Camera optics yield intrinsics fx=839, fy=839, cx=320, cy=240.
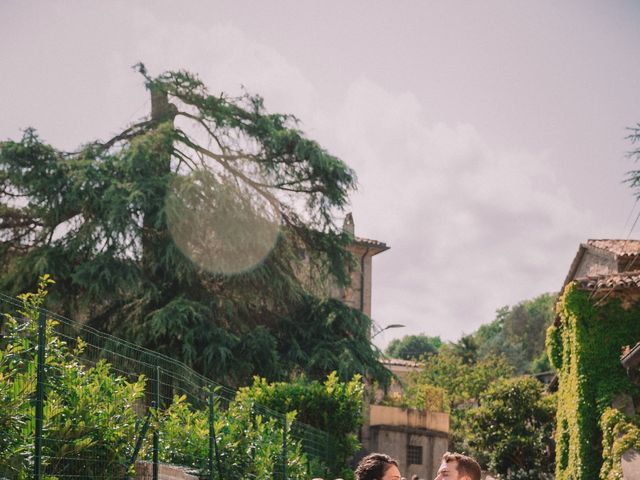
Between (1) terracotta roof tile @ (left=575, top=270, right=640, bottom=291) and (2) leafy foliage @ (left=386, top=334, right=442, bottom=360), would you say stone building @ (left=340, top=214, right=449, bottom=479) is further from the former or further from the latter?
(2) leafy foliage @ (left=386, top=334, right=442, bottom=360)

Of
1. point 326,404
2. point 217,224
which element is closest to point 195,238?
point 217,224

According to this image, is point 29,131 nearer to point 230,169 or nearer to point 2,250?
point 2,250

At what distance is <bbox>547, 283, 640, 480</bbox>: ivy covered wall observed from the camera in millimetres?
20188

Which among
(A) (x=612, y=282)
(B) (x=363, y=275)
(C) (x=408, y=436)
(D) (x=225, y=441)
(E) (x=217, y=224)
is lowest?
(C) (x=408, y=436)

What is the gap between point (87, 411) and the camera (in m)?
6.44

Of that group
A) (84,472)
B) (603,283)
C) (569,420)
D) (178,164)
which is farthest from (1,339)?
(178,164)

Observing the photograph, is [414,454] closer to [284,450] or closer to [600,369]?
[600,369]

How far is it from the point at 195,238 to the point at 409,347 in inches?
3131

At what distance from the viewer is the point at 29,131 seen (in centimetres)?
2423

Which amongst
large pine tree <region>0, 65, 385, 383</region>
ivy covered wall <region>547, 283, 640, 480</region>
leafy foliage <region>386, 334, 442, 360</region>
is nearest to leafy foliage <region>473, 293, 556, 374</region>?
leafy foliage <region>386, 334, 442, 360</region>

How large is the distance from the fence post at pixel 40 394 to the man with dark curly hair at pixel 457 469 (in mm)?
2613

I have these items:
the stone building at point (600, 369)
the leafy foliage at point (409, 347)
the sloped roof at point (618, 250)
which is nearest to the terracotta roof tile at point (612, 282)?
the stone building at point (600, 369)

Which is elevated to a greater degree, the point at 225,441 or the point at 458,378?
the point at 458,378

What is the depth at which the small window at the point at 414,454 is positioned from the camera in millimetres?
37688
